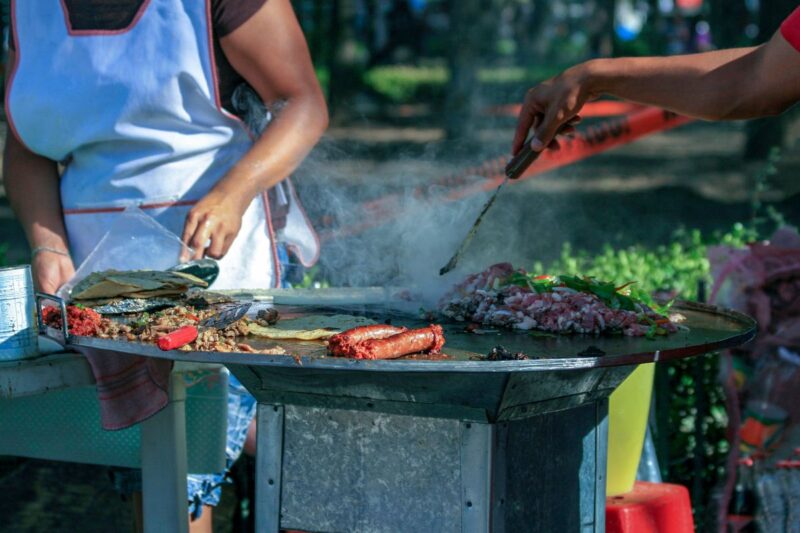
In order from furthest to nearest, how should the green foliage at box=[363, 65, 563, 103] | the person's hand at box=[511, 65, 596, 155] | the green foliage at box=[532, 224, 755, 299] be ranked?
the green foliage at box=[363, 65, 563, 103] < the green foliage at box=[532, 224, 755, 299] < the person's hand at box=[511, 65, 596, 155]

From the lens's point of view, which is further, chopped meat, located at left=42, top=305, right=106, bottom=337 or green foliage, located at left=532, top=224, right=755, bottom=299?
green foliage, located at left=532, top=224, right=755, bottom=299

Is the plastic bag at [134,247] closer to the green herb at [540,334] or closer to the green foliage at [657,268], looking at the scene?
the green herb at [540,334]

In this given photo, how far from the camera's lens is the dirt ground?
4.30m

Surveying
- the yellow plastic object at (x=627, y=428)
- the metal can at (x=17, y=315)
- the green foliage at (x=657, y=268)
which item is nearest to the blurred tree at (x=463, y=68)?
the green foliage at (x=657, y=268)

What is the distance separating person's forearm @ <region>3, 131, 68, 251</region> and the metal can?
970mm

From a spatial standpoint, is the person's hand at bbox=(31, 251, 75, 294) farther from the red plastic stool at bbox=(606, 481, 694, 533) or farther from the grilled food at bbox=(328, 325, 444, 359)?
the red plastic stool at bbox=(606, 481, 694, 533)

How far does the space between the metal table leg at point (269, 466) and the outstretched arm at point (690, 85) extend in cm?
104

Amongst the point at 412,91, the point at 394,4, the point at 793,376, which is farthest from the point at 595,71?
the point at 412,91

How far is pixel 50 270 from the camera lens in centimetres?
347

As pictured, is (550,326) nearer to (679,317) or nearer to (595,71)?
(679,317)

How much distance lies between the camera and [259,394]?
8.54 feet

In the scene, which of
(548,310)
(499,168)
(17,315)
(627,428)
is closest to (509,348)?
(548,310)

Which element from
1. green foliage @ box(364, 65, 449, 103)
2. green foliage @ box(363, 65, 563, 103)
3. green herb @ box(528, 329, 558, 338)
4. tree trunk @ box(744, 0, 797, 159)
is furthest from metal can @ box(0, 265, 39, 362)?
green foliage @ box(364, 65, 449, 103)

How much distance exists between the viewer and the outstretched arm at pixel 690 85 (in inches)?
100
